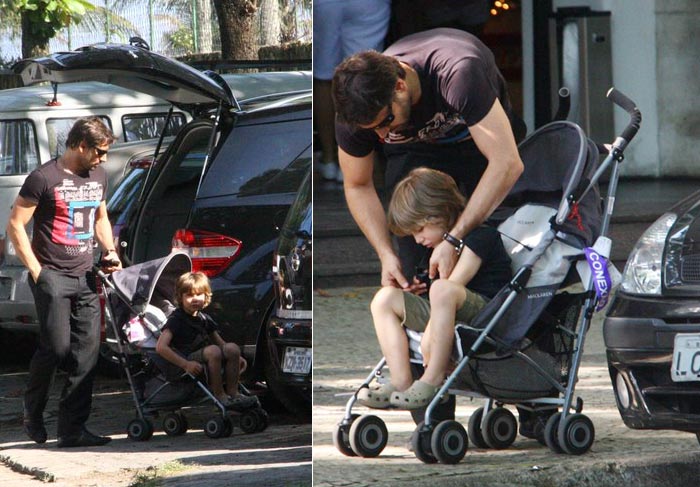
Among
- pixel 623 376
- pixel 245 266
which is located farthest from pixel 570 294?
pixel 245 266

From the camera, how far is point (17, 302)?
16.8 feet

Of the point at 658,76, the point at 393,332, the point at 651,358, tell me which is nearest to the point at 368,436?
the point at 393,332

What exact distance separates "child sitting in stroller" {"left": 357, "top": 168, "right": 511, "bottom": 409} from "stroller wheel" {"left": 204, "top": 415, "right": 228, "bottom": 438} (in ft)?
4.72

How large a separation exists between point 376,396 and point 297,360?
119 cm

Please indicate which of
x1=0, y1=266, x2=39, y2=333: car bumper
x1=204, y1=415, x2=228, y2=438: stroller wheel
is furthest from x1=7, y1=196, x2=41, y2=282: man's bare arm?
x1=204, y1=415, x2=228, y2=438: stroller wheel

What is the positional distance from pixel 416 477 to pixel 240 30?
1.57 metres

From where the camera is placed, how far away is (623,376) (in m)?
3.85

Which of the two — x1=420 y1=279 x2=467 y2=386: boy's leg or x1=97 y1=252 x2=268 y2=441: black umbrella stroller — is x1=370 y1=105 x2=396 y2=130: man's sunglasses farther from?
x1=97 y1=252 x2=268 y2=441: black umbrella stroller

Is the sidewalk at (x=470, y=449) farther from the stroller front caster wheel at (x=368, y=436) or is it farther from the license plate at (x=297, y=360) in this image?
the license plate at (x=297, y=360)

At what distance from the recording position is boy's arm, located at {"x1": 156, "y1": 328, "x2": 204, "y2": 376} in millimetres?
4793

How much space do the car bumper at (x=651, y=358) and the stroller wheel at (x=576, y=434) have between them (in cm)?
13

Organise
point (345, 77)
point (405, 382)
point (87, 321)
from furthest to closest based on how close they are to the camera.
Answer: point (87, 321) < point (405, 382) < point (345, 77)

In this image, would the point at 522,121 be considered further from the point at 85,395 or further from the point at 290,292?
the point at 85,395

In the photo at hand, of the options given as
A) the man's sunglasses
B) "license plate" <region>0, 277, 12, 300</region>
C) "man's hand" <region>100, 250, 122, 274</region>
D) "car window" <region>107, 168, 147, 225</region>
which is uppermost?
the man's sunglasses
